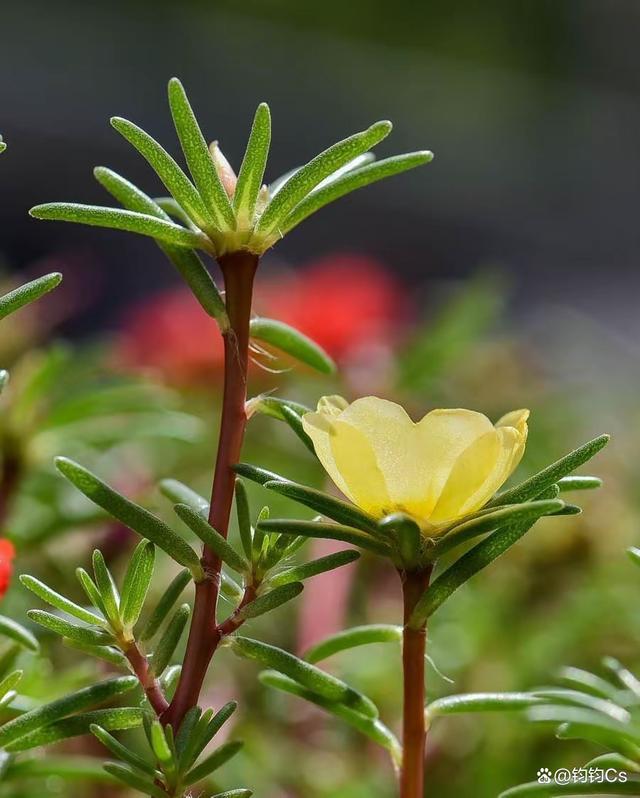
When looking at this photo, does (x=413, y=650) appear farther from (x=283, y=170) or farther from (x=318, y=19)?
(x=318, y=19)

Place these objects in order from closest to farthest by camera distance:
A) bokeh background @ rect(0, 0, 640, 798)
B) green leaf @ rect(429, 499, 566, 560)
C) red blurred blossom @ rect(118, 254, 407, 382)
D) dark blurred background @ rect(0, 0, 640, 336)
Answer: green leaf @ rect(429, 499, 566, 560) → bokeh background @ rect(0, 0, 640, 798) → red blurred blossom @ rect(118, 254, 407, 382) → dark blurred background @ rect(0, 0, 640, 336)

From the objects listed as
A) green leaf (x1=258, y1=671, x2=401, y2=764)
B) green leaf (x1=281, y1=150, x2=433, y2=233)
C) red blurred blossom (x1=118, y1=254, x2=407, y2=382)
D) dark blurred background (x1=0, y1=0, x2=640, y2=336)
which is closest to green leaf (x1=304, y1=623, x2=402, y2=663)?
green leaf (x1=258, y1=671, x2=401, y2=764)

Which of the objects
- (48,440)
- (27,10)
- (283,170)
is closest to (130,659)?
(48,440)

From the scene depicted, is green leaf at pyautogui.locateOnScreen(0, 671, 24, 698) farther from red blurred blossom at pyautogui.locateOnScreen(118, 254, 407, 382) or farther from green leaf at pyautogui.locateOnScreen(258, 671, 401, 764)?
red blurred blossom at pyautogui.locateOnScreen(118, 254, 407, 382)

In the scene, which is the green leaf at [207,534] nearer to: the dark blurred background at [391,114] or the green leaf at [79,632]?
the green leaf at [79,632]

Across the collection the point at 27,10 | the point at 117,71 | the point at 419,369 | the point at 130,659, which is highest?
the point at 27,10

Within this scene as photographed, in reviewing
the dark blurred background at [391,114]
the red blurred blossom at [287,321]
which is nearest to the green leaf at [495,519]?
the red blurred blossom at [287,321]
